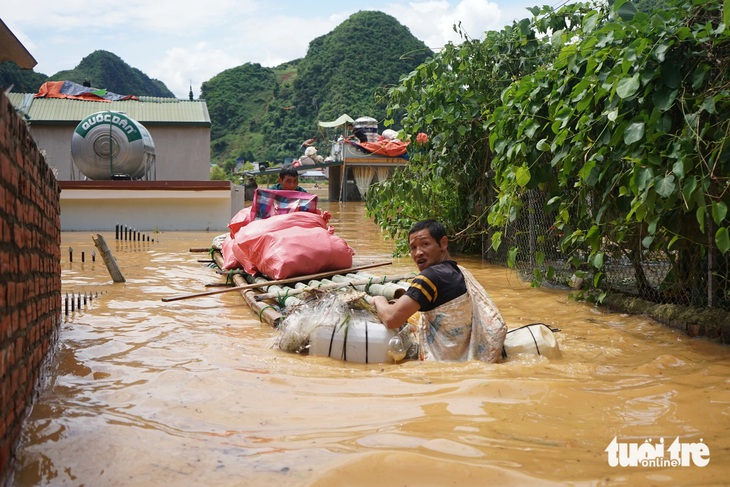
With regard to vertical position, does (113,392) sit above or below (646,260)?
below

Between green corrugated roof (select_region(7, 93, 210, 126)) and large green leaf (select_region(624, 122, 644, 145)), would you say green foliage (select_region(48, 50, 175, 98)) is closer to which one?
green corrugated roof (select_region(7, 93, 210, 126))

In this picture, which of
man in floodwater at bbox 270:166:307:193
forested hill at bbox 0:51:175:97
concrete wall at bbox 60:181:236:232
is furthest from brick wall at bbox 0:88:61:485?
forested hill at bbox 0:51:175:97

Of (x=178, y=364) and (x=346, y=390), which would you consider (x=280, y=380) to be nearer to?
(x=346, y=390)

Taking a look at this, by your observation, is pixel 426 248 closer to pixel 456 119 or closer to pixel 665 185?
pixel 665 185

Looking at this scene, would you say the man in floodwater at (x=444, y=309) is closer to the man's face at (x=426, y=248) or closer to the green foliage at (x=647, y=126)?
the man's face at (x=426, y=248)

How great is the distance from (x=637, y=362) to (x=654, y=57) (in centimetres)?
183

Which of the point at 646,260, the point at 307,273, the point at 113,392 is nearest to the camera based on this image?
the point at 113,392

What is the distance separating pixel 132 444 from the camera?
2793 millimetres

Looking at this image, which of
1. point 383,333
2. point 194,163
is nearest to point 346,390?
point 383,333

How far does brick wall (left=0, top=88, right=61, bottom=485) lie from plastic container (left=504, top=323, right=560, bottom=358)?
262 cm

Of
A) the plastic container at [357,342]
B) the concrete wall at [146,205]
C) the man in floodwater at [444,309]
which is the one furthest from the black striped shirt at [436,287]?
the concrete wall at [146,205]

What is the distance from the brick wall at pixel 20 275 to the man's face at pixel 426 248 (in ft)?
6.82

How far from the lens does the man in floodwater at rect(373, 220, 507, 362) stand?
419 cm

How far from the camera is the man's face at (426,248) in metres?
4.26
